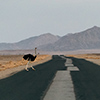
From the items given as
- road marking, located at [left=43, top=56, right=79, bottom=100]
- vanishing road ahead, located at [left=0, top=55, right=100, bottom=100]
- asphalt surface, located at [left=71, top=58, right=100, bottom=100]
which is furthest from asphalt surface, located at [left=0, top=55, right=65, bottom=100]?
asphalt surface, located at [left=71, top=58, right=100, bottom=100]

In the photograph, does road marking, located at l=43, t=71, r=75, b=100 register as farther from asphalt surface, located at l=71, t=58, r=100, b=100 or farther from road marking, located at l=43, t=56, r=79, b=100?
asphalt surface, located at l=71, t=58, r=100, b=100

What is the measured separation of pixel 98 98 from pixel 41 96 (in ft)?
7.28

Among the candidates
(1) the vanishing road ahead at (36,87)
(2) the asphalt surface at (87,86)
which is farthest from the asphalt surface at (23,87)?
(2) the asphalt surface at (87,86)

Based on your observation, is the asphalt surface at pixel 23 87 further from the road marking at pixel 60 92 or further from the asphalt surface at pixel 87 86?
the asphalt surface at pixel 87 86

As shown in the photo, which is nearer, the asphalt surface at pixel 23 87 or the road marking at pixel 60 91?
the road marking at pixel 60 91

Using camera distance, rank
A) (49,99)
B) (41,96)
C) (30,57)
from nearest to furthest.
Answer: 1. (49,99)
2. (41,96)
3. (30,57)

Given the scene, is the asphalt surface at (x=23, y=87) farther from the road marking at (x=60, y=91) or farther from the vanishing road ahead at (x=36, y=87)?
the road marking at (x=60, y=91)

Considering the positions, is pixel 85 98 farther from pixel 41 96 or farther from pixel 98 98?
pixel 41 96

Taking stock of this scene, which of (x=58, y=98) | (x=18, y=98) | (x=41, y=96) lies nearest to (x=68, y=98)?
(x=58, y=98)

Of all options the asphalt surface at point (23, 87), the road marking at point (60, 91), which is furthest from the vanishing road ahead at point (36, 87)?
the road marking at point (60, 91)

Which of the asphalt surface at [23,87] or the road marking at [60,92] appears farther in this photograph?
the asphalt surface at [23,87]

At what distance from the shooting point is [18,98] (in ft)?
28.0

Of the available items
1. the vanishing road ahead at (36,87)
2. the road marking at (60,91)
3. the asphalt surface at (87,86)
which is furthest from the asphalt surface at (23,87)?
the asphalt surface at (87,86)

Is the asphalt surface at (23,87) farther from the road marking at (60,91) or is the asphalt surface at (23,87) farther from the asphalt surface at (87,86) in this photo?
the asphalt surface at (87,86)
